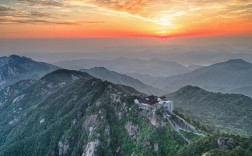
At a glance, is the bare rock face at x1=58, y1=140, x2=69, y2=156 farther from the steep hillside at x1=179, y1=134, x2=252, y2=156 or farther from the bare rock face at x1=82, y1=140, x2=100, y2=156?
the steep hillside at x1=179, y1=134, x2=252, y2=156

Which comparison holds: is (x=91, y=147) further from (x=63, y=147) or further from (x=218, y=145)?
(x=218, y=145)

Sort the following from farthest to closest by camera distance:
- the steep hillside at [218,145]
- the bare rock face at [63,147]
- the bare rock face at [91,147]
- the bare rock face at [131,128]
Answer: the bare rock face at [63,147], the bare rock face at [91,147], the bare rock face at [131,128], the steep hillside at [218,145]

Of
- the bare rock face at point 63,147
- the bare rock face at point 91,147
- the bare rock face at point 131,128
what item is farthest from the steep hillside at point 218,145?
the bare rock face at point 63,147

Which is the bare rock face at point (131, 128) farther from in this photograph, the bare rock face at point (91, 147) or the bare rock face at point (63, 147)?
the bare rock face at point (63, 147)

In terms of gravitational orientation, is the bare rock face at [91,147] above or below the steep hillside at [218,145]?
below

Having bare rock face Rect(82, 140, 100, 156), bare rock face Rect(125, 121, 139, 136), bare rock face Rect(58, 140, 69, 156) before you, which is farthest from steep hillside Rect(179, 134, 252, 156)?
bare rock face Rect(58, 140, 69, 156)

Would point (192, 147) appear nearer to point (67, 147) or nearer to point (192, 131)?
point (192, 131)

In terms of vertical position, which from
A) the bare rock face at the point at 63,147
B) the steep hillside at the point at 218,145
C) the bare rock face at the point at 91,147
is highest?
the steep hillside at the point at 218,145

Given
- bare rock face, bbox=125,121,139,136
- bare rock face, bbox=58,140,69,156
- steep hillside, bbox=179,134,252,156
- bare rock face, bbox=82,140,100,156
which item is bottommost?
bare rock face, bbox=58,140,69,156

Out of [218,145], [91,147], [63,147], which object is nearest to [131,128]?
[91,147]
